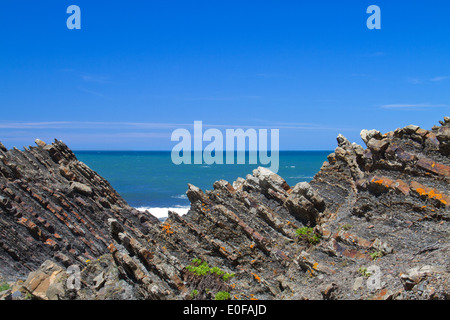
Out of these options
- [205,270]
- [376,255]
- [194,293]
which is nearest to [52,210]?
[205,270]

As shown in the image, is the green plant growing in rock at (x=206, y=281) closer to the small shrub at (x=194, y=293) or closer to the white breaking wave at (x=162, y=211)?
the small shrub at (x=194, y=293)

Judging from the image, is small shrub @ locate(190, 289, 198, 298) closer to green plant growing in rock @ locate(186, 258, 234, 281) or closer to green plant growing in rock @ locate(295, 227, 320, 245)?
green plant growing in rock @ locate(186, 258, 234, 281)

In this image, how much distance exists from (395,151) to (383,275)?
8095mm

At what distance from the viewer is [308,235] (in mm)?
22781

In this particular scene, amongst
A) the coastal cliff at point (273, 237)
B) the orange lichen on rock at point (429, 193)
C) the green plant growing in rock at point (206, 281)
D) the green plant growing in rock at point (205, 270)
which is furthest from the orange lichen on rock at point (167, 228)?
the orange lichen on rock at point (429, 193)

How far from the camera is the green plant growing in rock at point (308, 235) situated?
868 inches

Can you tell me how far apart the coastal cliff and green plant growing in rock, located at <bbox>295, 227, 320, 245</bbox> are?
78 mm

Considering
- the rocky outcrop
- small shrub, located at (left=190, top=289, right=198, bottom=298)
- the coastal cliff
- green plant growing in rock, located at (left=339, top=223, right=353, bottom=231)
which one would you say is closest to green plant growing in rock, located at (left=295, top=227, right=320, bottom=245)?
the coastal cliff

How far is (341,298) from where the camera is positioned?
627 inches

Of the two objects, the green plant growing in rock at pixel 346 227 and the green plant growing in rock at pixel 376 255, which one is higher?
the green plant growing in rock at pixel 346 227

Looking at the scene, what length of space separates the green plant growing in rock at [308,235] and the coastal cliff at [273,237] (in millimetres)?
78

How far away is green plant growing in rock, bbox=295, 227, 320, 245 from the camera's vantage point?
22.0m
